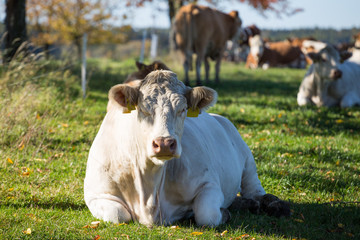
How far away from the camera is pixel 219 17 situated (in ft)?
49.1

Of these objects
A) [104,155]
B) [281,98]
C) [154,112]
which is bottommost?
[281,98]

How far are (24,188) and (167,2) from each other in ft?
55.5

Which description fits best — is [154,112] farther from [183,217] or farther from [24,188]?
[24,188]

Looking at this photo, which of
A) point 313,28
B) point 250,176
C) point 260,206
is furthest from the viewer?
point 313,28

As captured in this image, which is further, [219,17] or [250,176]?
[219,17]

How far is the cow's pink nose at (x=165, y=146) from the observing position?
3377 millimetres

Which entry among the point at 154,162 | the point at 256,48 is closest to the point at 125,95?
the point at 154,162

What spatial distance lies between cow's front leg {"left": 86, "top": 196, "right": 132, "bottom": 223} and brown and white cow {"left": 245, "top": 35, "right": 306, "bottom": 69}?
22.3 m

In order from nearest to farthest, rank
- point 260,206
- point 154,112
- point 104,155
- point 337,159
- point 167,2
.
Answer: point 154,112 → point 104,155 → point 260,206 → point 337,159 → point 167,2

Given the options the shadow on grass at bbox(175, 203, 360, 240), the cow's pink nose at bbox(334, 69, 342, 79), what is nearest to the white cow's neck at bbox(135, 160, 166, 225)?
the shadow on grass at bbox(175, 203, 360, 240)

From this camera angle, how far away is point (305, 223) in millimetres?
4254

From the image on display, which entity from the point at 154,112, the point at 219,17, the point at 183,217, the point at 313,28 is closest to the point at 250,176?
the point at 183,217

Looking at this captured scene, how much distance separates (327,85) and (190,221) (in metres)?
8.43

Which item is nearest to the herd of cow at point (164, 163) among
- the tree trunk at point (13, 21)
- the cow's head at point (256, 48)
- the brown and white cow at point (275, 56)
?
the tree trunk at point (13, 21)
